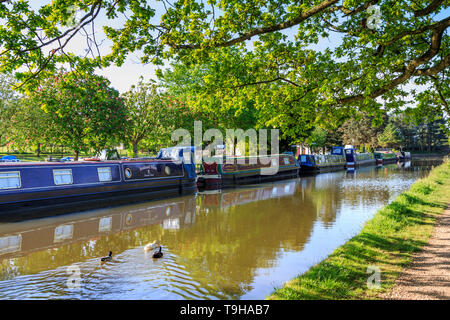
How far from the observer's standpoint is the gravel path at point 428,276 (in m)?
4.21

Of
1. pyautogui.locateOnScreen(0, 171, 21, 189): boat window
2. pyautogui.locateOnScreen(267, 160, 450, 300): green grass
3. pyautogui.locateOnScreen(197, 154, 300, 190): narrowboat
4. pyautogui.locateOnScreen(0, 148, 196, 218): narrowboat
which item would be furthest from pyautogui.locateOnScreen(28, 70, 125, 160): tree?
pyautogui.locateOnScreen(267, 160, 450, 300): green grass

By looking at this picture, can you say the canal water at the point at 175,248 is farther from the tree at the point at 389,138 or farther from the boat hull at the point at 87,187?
the tree at the point at 389,138

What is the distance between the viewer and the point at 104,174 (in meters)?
14.4

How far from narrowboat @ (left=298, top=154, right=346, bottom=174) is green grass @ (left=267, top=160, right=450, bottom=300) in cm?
2142

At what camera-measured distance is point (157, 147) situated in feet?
88.4

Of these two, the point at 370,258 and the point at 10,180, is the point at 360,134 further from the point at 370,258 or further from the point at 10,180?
the point at 370,258

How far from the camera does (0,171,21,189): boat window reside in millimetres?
11156

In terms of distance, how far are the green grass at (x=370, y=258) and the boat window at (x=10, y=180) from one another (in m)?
10.2

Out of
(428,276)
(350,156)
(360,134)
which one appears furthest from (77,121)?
(360,134)

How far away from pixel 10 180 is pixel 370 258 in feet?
36.7

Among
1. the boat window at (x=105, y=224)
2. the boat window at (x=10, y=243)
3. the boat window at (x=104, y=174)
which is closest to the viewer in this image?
the boat window at (x=10, y=243)

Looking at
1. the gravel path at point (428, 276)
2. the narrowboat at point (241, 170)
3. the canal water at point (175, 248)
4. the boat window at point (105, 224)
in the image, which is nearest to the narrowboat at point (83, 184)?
the canal water at point (175, 248)
